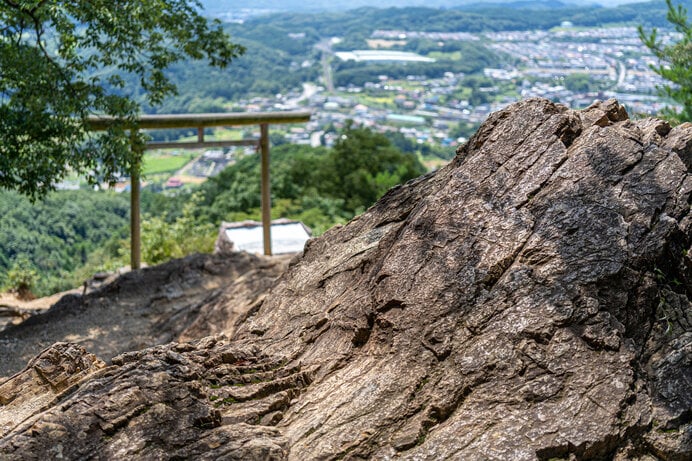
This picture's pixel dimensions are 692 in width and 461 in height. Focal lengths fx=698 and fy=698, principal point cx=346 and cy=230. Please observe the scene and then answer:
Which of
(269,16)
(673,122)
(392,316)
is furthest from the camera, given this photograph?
(269,16)

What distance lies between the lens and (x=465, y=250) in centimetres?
353

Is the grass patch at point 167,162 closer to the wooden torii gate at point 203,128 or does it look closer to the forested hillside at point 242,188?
the forested hillside at point 242,188

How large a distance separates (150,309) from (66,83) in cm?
225

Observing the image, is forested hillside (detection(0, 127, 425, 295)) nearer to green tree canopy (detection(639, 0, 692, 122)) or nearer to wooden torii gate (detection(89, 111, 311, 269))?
wooden torii gate (detection(89, 111, 311, 269))

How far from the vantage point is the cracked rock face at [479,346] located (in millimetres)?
2846

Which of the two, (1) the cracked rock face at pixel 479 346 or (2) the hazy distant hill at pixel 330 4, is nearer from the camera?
(1) the cracked rock face at pixel 479 346

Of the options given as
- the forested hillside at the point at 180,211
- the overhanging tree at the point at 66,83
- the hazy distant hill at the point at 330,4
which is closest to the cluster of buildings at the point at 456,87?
the forested hillside at the point at 180,211

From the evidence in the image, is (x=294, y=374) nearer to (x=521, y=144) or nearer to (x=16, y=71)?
(x=521, y=144)

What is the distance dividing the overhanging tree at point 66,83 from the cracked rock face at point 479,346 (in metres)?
2.66

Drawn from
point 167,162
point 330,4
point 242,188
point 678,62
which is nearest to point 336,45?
point 167,162

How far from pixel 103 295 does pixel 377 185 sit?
395 inches

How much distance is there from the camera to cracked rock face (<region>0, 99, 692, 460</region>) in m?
2.85

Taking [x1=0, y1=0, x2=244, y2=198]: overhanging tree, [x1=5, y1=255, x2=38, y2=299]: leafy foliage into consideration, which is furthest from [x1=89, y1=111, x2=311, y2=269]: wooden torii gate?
[x1=5, y1=255, x2=38, y2=299]: leafy foliage

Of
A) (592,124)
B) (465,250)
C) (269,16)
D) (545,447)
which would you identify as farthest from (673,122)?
(269,16)
